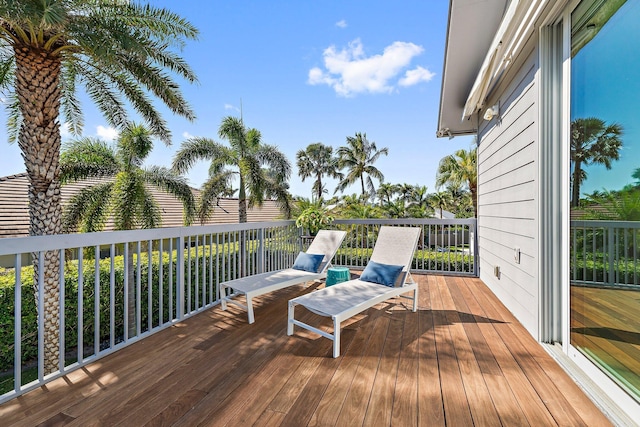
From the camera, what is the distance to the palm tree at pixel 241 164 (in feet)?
30.6

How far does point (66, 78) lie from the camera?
620 centimetres

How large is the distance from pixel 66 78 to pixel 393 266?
7.48 metres

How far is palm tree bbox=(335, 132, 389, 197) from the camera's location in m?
28.5

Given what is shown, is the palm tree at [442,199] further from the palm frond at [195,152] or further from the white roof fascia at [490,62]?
the white roof fascia at [490,62]

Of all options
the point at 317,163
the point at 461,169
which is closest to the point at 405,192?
the point at 317,163

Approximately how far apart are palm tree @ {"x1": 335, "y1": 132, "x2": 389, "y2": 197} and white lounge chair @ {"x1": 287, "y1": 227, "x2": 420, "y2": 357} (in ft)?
81.3

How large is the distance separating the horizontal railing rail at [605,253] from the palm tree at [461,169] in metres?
14.1

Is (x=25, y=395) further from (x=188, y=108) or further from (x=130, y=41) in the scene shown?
(x=188, y=108)

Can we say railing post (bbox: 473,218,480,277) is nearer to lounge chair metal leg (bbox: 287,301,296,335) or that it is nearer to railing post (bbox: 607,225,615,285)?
railing post (bbox: 607,225,615,285)

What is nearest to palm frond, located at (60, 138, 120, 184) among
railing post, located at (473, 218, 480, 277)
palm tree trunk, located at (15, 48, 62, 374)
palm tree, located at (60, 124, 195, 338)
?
palm tree, located at (60, 124, 195, 338)

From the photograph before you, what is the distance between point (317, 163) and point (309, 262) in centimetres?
2800

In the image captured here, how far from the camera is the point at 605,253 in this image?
200 cm

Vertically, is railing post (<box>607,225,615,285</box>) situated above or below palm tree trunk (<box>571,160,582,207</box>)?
below

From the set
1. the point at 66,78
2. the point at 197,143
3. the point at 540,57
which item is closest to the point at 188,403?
the point at 540,57
